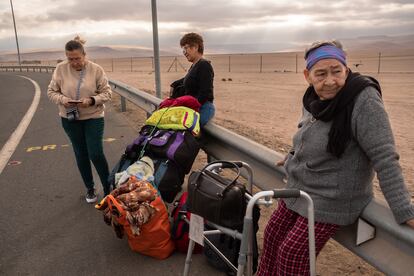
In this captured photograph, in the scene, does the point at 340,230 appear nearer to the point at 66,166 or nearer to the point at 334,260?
the point at 334,260

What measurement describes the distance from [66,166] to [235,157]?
3365 millimetres

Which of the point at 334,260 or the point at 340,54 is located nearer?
the point at 340,54

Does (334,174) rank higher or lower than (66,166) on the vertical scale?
higher

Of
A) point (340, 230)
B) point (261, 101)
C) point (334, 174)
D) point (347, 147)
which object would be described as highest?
point (347, 147)

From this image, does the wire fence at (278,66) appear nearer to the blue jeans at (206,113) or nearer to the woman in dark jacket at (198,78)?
the woman in dark jacket at (198,78)

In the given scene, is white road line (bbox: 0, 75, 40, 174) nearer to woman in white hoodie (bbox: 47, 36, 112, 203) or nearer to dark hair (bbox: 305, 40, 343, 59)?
woman in white hoodie (bbox: 47, 36, 112, 203)

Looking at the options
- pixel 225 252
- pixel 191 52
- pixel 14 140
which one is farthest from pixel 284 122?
pixel 225 252

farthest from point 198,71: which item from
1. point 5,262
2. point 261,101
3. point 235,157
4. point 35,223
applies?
point 261,101

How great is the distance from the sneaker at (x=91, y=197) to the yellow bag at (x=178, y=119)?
111 cm

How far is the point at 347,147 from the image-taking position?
7.59 feet

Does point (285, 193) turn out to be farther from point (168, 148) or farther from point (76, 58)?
point (76, 58)

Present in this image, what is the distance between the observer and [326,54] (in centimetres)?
238

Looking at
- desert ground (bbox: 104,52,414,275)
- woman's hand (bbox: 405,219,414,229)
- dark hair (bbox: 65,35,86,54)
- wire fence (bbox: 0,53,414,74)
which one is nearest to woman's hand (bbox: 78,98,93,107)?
dark hair (bbox: 65,35,86,54)

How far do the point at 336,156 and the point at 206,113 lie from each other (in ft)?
9.63
